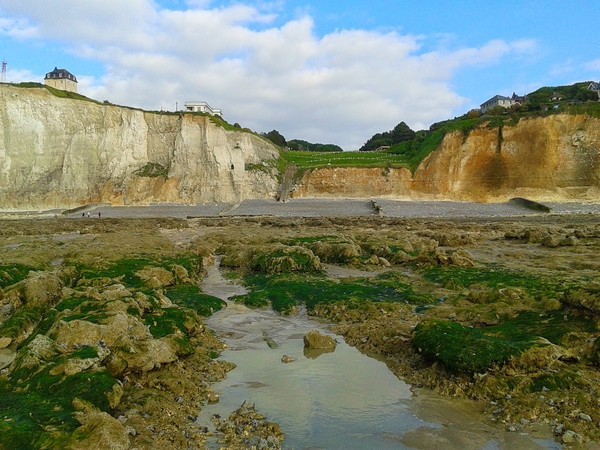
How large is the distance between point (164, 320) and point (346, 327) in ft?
14.0

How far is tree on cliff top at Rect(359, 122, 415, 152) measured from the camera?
360ft

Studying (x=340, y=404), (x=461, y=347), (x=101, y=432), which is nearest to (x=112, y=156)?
(x=461, y=347)

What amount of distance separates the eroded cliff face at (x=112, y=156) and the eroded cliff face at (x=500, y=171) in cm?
1083

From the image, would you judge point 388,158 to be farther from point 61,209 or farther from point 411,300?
point 411,300

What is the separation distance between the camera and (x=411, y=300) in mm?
13766

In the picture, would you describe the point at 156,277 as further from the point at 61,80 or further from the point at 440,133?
the point at 61,80

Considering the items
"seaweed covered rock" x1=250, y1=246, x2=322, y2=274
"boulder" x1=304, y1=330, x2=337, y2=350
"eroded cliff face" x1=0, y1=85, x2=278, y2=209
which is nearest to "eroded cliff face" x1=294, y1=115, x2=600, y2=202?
"eroded cliff face" x1=0, y1=85, x2=278, y2=209

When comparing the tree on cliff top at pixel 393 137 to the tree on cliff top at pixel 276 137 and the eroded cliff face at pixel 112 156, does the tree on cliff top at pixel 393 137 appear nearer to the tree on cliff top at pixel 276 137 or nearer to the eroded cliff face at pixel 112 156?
Answer: the tree on cliff top at pixel 276 137

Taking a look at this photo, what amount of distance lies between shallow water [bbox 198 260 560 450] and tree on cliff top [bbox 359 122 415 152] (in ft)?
336

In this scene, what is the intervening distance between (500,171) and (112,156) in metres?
53.7

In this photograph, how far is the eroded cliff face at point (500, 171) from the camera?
62312mm

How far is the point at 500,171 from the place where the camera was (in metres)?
65.2

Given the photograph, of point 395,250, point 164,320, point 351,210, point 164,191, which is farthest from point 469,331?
point 164,191

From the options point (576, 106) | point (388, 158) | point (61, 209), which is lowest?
point (61, 209)
